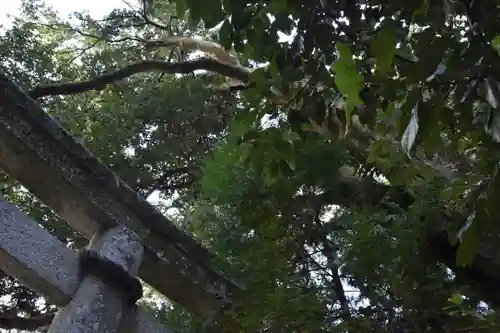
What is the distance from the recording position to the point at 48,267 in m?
1.32

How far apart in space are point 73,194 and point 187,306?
0.43 metres

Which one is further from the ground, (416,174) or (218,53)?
(218,53)

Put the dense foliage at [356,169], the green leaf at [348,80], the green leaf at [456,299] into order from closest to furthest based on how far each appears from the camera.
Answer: the green leaf at [348,80], the dense foliage at [356,169], the green leaf at [456,299]

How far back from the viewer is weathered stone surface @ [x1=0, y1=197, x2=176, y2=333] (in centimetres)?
129

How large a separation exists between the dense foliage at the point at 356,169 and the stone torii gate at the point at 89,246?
3.9 inches

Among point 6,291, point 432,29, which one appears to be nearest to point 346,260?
point 432,29

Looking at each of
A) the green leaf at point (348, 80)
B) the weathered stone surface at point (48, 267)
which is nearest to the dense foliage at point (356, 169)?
the green leaf at point (348, 80)

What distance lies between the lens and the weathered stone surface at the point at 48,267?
4.25 ft

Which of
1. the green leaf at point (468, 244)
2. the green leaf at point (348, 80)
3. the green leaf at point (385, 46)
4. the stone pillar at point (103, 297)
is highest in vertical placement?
the stone pillar at point (103, 297)

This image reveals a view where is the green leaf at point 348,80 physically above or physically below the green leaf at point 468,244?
above

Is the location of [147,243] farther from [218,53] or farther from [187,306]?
[218,53]

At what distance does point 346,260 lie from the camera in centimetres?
124

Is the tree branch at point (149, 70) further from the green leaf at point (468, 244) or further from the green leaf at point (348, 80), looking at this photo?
the green leaf at point (348, 80)

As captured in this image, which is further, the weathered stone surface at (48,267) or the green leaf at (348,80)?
the weathered stone surface at (48,267)
